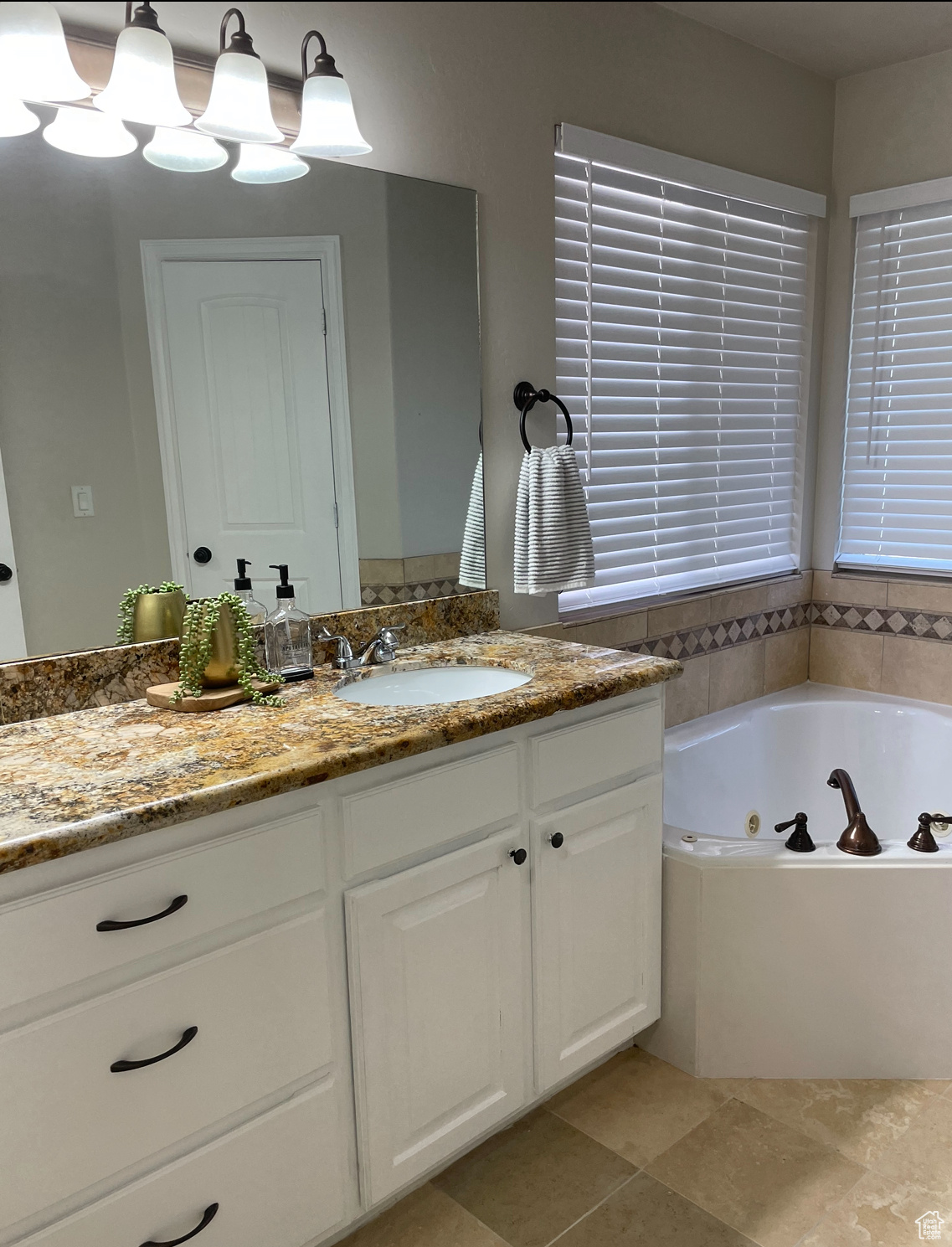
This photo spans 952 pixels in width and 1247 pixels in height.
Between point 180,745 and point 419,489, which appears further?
point 419,489

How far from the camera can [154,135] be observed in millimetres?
1633

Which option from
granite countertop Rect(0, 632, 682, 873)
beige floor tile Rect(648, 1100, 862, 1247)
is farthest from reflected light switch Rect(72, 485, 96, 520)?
beige floor tile Rect(648, 1100, 862, 1247)

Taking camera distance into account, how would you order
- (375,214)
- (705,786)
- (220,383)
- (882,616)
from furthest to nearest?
(882,616)
(705,786)
(375,214)
(220,383)

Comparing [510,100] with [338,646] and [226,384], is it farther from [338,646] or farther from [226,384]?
[338,646]

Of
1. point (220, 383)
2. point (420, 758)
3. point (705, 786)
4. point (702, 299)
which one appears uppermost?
point (702, 299)

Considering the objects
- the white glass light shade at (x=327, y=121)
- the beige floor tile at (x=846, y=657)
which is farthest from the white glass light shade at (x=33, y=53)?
the beige floor tile at (x=846, y=657)

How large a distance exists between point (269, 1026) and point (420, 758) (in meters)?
0.45

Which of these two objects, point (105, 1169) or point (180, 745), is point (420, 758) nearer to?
point (180, 745)

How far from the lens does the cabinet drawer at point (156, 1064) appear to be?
113cm

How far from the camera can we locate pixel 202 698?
163 centimetres

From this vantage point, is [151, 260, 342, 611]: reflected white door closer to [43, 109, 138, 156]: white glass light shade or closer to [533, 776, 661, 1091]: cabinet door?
[43, 109, 138, 156]: white glass light shade

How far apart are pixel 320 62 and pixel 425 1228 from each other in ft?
6.90

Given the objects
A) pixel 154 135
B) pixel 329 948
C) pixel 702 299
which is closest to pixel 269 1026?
pixel 329 948

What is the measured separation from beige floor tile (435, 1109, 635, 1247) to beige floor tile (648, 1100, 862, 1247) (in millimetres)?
121
